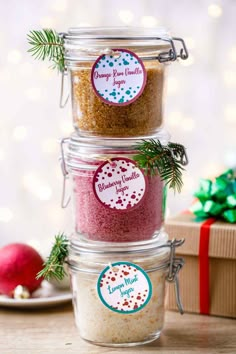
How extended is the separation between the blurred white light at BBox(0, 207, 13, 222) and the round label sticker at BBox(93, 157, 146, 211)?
664mm

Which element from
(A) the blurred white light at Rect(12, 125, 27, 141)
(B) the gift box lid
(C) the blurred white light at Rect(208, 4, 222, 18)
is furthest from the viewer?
(A) the blurred white light at Rect(12, 125, 27, 141)

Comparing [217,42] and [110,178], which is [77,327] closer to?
[110,178]

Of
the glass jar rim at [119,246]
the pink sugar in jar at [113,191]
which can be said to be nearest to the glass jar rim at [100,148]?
the pink sugar in jar at [113,191]

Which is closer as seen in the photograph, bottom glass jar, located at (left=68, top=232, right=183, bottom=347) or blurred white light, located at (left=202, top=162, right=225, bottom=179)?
bottom glass jar, located at (left=68, top=232, right=183, bottom=347)

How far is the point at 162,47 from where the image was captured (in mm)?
1067

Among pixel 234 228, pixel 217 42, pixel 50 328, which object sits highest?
pixel 217 42

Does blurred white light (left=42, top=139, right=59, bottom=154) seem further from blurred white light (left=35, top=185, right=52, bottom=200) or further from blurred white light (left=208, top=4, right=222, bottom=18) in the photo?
blurred white light (left=208, top=4, right=222, bottom=18)

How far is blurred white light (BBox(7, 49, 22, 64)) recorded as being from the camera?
5.27 feet

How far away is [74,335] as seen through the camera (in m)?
1.15

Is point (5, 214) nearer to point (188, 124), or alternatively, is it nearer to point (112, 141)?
point (188, 124)

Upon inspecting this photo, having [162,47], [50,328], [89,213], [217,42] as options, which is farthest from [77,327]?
[217,42]

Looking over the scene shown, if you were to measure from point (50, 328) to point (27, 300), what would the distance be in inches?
3.6

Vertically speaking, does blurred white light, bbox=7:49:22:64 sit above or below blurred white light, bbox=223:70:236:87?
above

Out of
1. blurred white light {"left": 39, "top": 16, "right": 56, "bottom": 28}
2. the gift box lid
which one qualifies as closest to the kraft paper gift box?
the gift box lid
